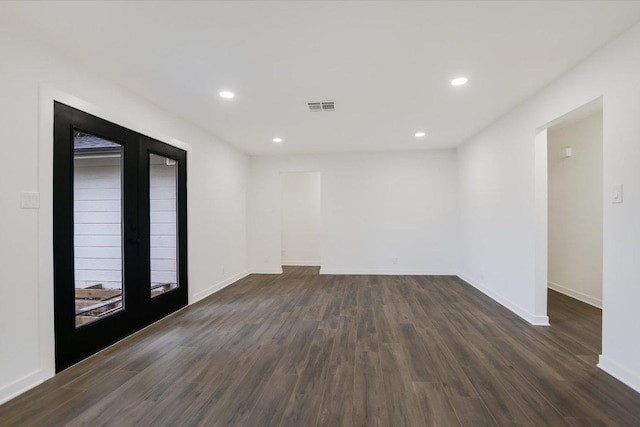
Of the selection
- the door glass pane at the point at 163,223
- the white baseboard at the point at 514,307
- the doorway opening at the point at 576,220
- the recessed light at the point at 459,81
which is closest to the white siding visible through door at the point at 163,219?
the door glass pane at the point at 163,223

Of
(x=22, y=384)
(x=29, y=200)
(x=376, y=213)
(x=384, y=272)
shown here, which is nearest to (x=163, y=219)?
(x=29, y=200)

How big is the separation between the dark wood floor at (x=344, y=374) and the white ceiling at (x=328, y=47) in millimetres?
2539

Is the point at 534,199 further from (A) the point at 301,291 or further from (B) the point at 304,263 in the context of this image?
(B) the point at 304,263

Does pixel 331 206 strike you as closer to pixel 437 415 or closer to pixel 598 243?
pixel 598 243

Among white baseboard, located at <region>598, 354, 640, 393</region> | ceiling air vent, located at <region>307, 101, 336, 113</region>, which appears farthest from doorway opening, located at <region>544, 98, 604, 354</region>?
ceiling air vent, located at <region>307, 101, 336, 113</region>

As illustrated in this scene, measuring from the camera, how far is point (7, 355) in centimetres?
197

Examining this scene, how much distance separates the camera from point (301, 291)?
4.91 meters

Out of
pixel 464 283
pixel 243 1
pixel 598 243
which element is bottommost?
pixel 464 283

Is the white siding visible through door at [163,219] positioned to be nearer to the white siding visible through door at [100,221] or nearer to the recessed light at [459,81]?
the white siding visible through door at [100,221]

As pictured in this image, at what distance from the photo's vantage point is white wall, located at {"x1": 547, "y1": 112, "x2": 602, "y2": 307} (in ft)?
12.9

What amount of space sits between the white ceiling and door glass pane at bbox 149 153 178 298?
0.77m

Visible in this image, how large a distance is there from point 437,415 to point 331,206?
15.6ft

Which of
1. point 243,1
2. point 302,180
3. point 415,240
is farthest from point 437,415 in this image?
point 302,180

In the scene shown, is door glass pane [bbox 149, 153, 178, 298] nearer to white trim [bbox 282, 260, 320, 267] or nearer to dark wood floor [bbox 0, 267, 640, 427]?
dark wood floor [bbox 0, 267, 640, 427]
